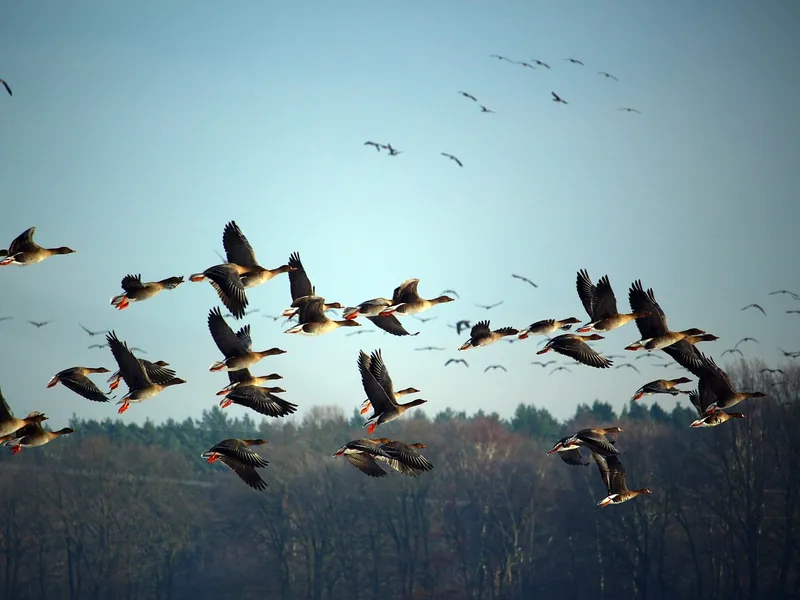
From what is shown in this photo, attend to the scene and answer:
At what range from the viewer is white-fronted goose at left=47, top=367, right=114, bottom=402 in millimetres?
26484

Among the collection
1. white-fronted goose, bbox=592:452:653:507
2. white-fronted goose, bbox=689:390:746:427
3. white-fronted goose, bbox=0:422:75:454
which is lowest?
white-fronted goose, bbox=592:452:653:507

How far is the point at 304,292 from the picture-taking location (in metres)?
29.5

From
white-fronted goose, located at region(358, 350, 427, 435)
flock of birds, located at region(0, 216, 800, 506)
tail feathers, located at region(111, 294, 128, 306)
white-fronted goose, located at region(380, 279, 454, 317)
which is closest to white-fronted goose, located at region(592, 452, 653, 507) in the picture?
flock of birds, located at region(0, 216, 800, 506)

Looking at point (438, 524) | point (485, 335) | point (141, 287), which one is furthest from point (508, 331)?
point (438, 524)

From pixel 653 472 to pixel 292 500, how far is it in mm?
32462

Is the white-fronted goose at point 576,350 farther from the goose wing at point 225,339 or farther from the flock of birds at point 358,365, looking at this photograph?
the goose wing at point 225,339

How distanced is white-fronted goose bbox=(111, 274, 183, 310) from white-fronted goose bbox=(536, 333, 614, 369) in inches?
341

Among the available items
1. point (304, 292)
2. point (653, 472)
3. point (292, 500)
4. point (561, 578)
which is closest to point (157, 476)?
point (292, 500)

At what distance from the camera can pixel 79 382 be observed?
88.6 ft

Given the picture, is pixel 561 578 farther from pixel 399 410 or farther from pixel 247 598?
pixel 399 410

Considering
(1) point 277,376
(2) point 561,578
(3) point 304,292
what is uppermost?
(3) point 304,292

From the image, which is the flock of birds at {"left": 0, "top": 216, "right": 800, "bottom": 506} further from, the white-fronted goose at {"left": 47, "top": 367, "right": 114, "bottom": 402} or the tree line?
the tree line

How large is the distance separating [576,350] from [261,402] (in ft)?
23.8

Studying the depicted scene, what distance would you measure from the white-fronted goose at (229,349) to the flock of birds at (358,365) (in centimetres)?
2
